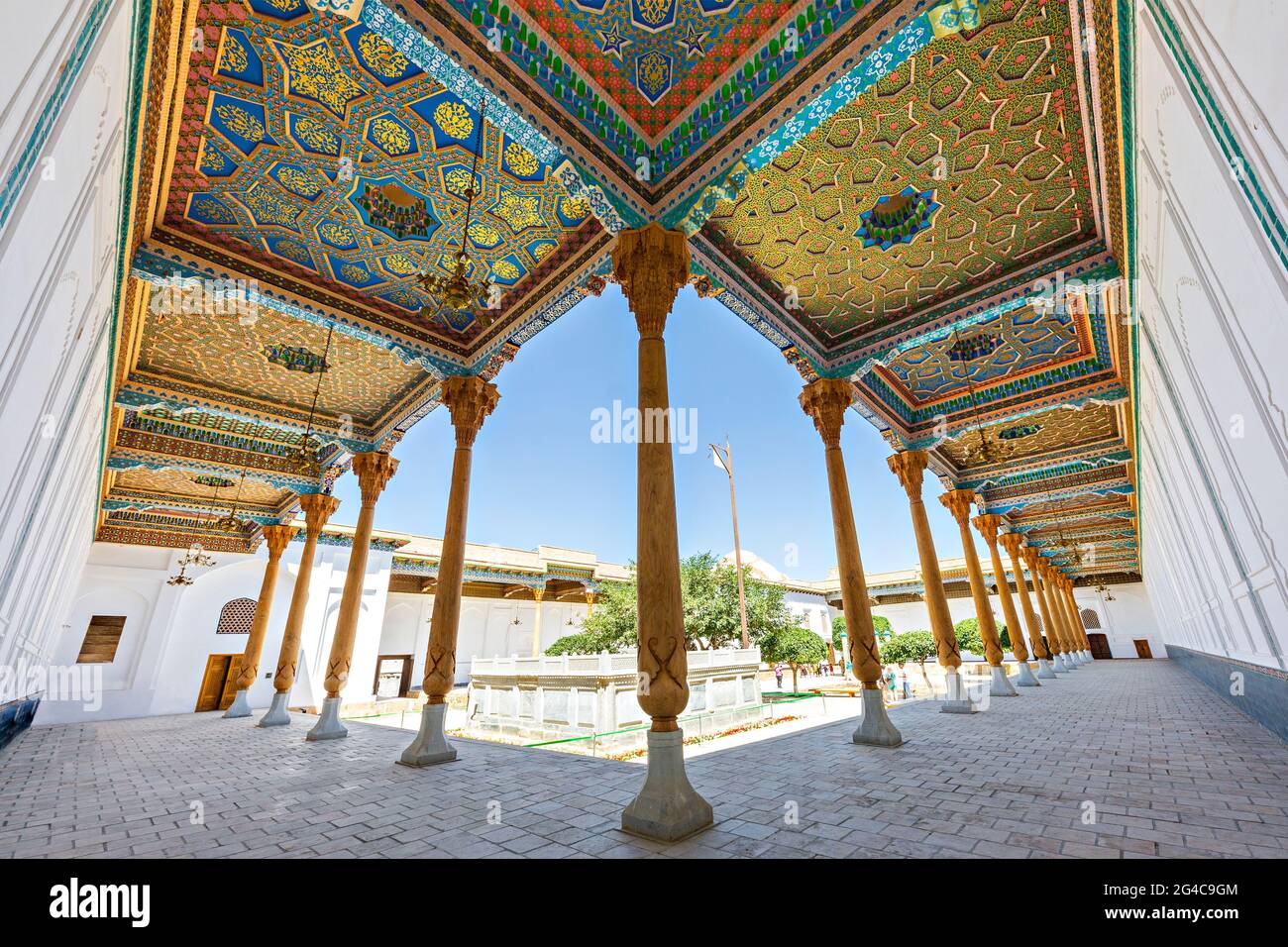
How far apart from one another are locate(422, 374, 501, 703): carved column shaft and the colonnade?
0.02 m

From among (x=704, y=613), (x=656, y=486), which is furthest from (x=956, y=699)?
(x=704, y=613)

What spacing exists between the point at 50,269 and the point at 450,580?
4377 mm

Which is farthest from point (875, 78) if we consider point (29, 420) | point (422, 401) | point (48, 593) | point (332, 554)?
point (332, 554)

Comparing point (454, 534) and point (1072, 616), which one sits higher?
point (454, 534)

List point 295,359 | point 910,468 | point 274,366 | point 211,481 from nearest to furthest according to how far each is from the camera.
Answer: point 295,359, point 274,366, point 910,468, point 211,481

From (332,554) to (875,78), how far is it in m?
18.8

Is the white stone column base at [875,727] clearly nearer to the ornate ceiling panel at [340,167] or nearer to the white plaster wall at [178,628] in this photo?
the ornate ceiling panel at [340,167]

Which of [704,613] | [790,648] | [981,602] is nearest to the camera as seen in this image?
[981,602]

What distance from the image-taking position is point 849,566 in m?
6.70

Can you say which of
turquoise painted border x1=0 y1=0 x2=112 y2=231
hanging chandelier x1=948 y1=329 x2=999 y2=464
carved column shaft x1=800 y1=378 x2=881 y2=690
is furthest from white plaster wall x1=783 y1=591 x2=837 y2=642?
turquoise painted border x1=0 y1=0 x2=112 y2=231

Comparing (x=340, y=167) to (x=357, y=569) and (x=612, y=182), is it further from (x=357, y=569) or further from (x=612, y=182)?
(x=357, y=569)

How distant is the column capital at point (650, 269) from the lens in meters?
4.72

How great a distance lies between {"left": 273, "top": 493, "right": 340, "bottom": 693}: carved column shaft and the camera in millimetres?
9875

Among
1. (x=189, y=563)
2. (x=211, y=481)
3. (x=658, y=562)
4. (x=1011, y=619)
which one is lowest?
(x=1011, y=619)
